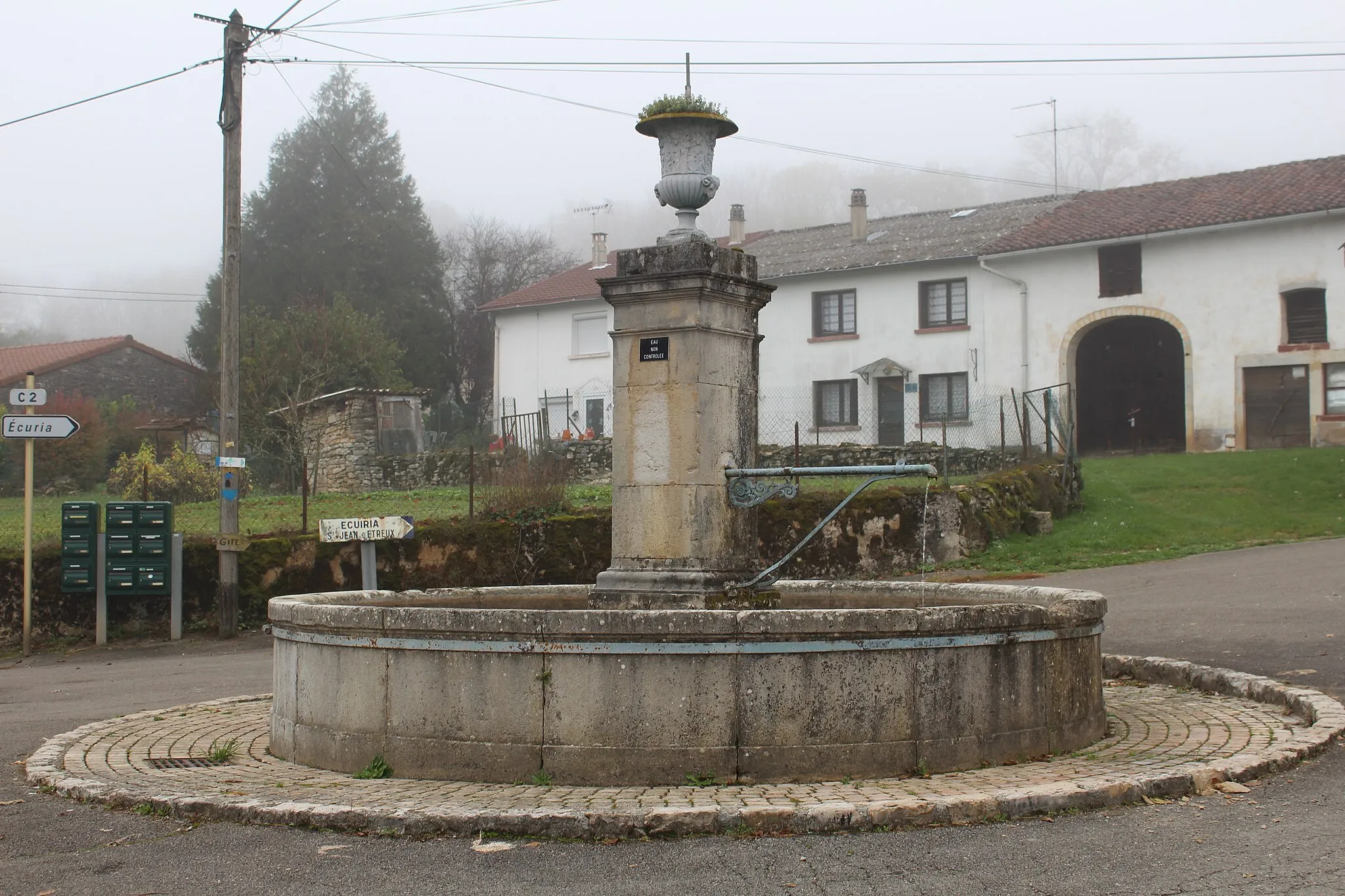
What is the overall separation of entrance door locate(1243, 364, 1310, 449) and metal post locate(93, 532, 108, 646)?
24831mm

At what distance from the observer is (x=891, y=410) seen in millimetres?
35625

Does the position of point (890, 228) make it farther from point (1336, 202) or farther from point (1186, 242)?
point (1336, 202)

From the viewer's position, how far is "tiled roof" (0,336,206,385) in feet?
153

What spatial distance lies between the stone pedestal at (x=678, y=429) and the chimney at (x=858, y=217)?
3116 cm

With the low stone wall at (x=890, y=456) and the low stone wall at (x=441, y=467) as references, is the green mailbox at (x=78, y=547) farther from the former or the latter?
the low stone wall at (x=890, y=456)

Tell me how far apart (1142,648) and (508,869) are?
26.1ft

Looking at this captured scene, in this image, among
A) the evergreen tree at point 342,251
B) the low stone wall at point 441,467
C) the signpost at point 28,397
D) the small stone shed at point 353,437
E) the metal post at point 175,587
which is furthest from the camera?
the evergreen tree at point 342,251

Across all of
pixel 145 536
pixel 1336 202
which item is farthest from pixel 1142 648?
pixel 1336 202

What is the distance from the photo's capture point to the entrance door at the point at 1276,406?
2958cm

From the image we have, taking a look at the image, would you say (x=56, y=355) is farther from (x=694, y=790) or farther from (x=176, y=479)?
(x=694, y=790)

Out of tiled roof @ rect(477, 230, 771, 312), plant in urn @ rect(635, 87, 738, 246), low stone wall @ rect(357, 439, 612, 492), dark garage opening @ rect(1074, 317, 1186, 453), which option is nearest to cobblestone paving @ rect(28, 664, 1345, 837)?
plant in urn @ rect(635, 87, 738, 246)

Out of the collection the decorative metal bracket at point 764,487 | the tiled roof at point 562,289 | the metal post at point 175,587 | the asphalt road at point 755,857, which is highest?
the tiled roof at point 562,289

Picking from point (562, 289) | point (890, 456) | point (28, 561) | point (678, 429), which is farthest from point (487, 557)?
point (562, 289)

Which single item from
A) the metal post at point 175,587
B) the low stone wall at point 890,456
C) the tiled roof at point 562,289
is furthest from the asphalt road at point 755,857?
the tiled roof at point 562,289
